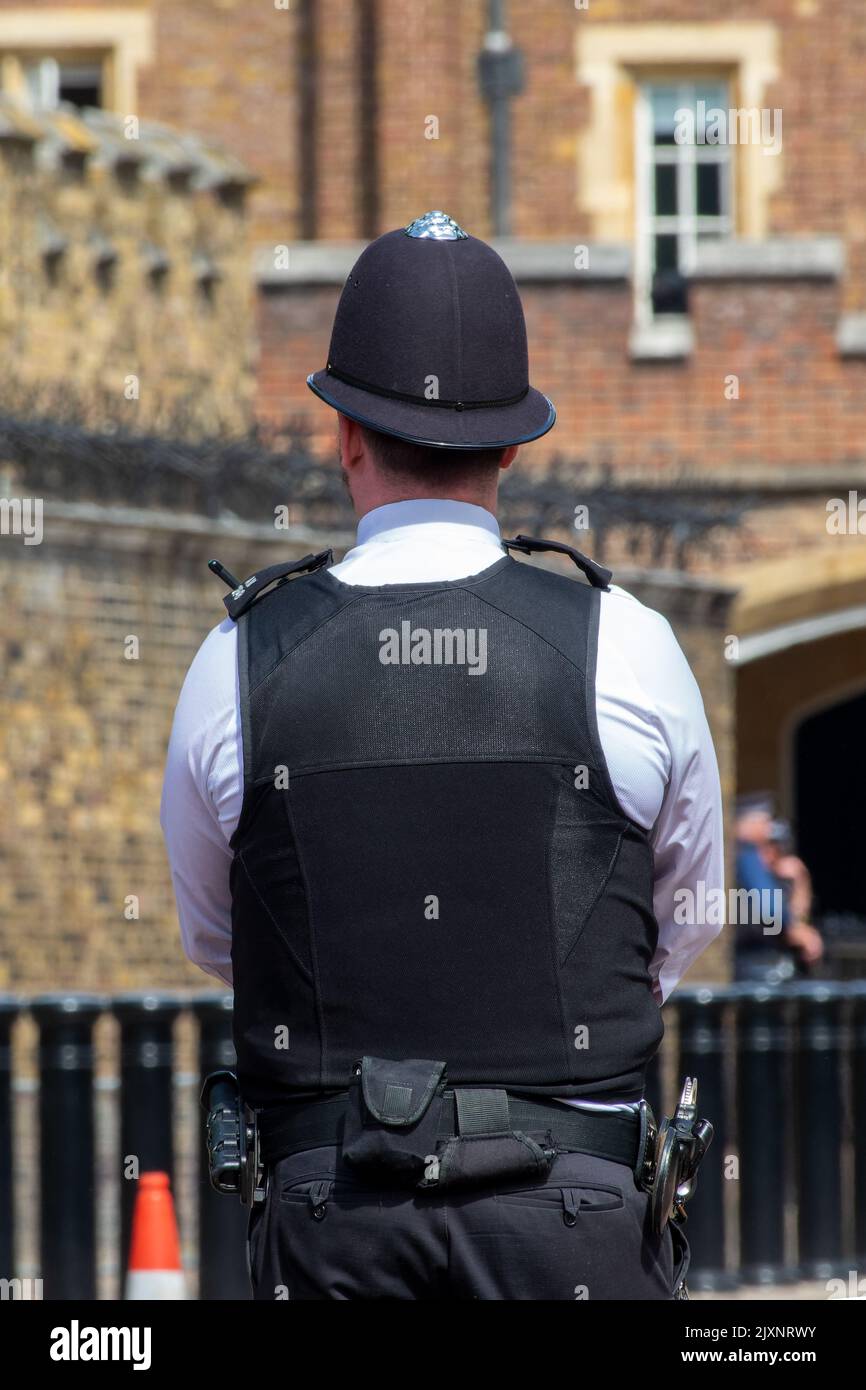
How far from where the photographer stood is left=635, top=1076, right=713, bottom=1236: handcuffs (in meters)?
3.15

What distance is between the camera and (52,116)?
48.3 feet

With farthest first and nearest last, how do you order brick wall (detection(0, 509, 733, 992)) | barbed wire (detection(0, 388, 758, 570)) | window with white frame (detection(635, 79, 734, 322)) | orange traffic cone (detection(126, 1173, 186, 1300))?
window with white frame (detection(635, 79, 734, 322)) < barbed wire (detection(0, 388, 758, 570)) < brick wall (detection(0, 509, 733, 992)) < orange traffic cone (detection(126, 1173, 186, 1300))

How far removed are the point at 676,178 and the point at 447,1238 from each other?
1816 cm

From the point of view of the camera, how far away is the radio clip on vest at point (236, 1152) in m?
3.13

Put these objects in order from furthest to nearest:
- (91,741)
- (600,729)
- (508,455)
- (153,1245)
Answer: (91,741), (153,1245), (508,455), (600,729)

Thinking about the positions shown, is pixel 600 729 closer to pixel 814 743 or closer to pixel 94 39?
pixel 814 743

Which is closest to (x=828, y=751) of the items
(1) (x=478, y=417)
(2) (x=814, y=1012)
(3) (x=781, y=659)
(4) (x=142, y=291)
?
(3) (x=781, y=659)

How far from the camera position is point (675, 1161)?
318 centimetres

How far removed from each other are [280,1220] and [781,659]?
17.0 meters

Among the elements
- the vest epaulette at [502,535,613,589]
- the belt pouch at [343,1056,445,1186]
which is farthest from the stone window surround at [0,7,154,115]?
the belt pouch at [343,1056,445,1186]

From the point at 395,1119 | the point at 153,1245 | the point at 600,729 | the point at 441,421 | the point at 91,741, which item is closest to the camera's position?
the point at 395,1119

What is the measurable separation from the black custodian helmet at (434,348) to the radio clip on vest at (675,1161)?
914mm

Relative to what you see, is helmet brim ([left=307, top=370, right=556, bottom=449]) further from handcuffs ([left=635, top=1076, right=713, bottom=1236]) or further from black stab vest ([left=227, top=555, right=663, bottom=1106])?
handcuffs ([left=635, top=1076, right=713, bottom=1236])

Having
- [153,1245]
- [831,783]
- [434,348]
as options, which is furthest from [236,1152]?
[831,783]
